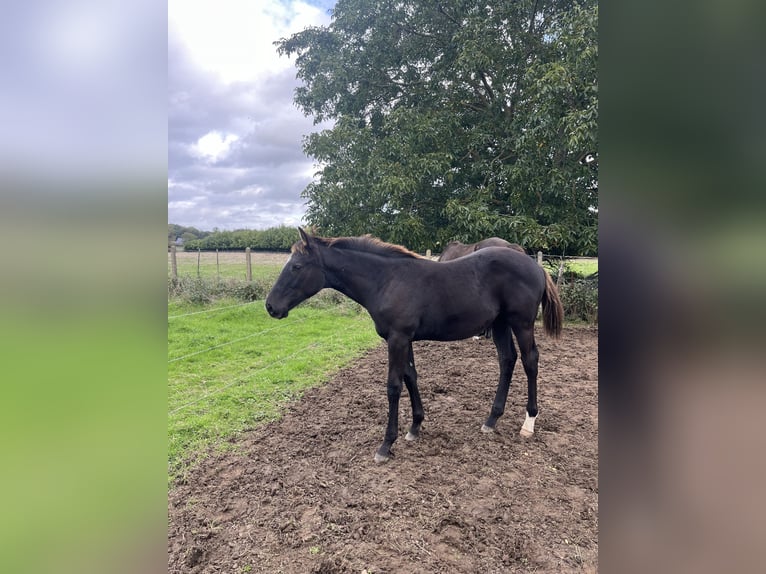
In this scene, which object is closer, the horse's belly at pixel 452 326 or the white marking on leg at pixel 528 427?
the horse's belly at pixel 452 326

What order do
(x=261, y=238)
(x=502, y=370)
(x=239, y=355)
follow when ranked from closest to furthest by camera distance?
(x=502, y=370) < (x=239, y=355) < (x=261, y=238)

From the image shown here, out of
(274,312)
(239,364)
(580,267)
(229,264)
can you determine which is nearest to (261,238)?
(229,264)

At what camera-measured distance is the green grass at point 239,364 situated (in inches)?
145

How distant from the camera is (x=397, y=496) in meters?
2.67

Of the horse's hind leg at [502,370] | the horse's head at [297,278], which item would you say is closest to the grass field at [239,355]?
the horse's head at [297,278]

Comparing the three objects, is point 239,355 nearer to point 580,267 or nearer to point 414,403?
point 414,403

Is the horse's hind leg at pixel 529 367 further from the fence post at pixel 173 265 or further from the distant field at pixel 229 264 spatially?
the fence post at pixel 173 265

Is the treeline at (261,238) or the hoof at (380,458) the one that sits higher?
the treeline at (261,238)

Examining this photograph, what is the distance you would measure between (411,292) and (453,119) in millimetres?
7275

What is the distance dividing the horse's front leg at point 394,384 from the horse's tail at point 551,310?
1542 millimetres

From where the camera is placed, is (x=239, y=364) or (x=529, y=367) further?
(x=239, y=364)
